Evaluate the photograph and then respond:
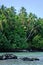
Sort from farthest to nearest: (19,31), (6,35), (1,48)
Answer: (19,31) → (6,35) → (1,48)

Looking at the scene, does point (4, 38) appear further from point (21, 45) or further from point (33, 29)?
point (33, 29)

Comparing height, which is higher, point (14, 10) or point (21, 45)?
point (14, 10)

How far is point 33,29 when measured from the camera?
3162 inches

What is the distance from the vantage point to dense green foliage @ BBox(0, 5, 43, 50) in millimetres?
69562

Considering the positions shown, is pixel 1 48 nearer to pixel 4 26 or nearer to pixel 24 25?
pixel 4 26

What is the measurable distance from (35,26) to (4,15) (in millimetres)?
11436

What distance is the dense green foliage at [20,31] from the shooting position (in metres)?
69.6

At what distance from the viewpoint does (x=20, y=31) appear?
7638cm


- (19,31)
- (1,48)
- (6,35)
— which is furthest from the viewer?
(19,31)

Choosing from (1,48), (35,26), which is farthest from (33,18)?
(1,48)

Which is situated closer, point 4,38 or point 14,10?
point 4,38

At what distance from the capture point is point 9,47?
6769 cm

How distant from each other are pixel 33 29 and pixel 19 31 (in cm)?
551

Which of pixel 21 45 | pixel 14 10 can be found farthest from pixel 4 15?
pixel 14 10
